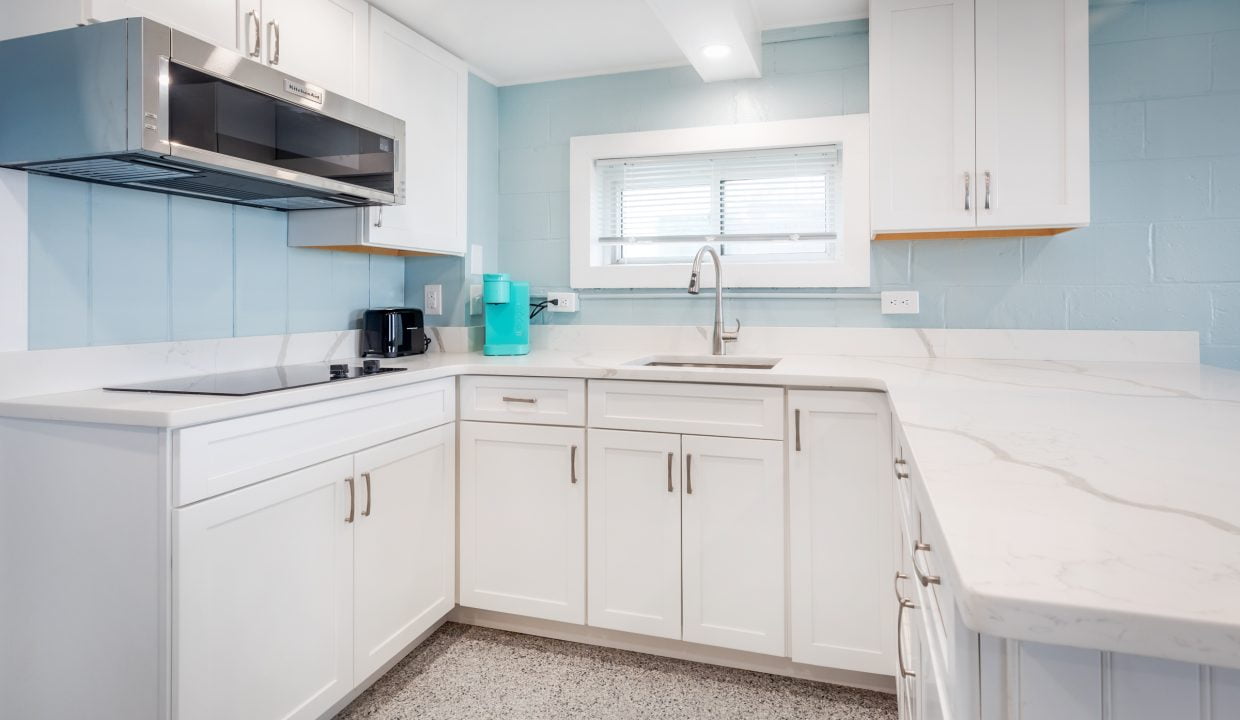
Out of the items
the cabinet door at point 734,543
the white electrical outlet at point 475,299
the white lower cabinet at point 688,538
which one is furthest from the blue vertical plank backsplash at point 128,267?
the cabinet door at point 734,543

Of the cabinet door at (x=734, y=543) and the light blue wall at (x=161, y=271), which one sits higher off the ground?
the light blue wall at (x=161, y=271)

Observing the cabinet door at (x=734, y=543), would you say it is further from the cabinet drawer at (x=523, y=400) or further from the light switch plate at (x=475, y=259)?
the light switch plate at (x=475, y=259)

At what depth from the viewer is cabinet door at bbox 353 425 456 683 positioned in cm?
185

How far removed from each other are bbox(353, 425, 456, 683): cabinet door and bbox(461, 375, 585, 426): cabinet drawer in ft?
0.43

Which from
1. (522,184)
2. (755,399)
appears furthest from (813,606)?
(522,184)

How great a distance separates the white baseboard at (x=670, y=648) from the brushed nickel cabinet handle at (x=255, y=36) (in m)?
1.81

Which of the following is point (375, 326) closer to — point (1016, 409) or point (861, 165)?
point (861, 165)

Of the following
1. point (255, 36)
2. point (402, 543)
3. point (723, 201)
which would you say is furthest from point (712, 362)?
point (255, 36)

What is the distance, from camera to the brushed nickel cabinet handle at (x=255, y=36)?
1.73m

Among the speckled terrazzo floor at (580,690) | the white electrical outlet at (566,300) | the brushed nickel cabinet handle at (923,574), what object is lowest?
the speckled terrazzo floor at (580,690)

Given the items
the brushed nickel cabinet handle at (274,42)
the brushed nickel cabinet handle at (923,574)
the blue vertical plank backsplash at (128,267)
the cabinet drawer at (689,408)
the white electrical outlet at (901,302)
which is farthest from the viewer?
the white electrical outlet at (901,302)

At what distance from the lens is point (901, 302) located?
7.91ft

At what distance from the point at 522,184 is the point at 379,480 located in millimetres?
1553

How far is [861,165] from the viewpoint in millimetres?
2449
